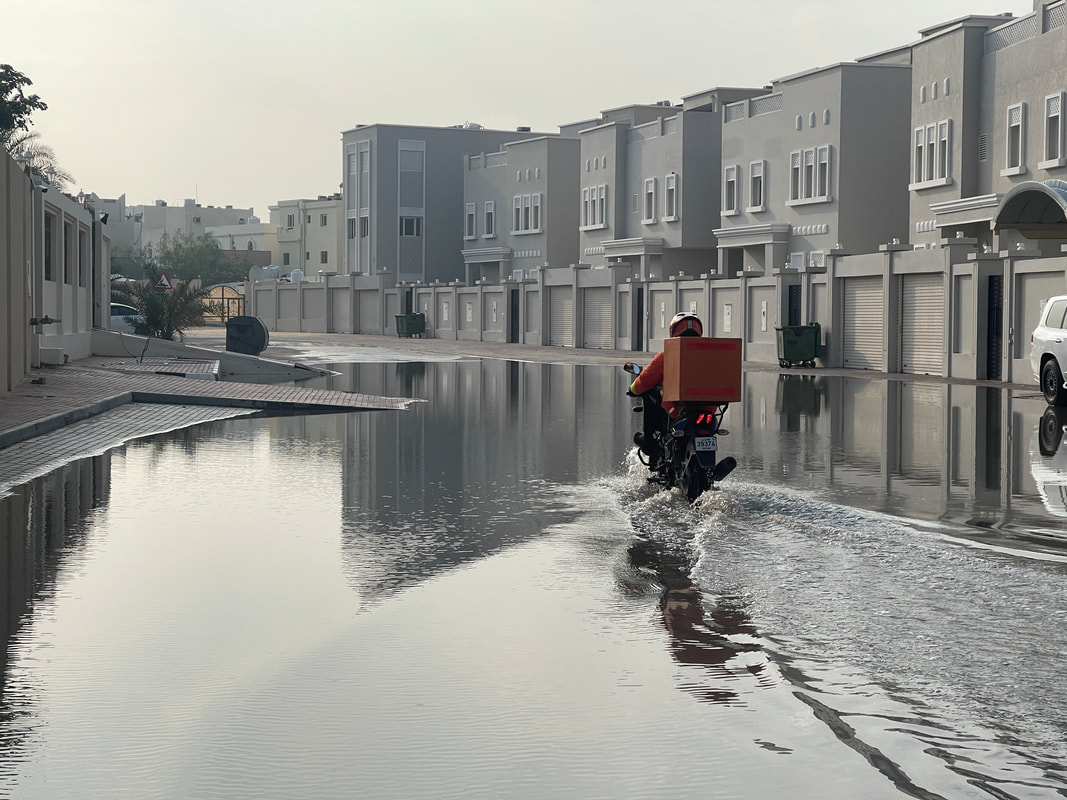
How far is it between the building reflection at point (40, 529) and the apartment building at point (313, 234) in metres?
109

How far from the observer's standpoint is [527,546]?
387 inches

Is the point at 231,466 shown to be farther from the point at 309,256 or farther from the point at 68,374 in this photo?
the point at 309,256

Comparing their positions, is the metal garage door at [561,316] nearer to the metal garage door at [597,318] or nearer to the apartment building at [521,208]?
the metal garage door at [597,318]

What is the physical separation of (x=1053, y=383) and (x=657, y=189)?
45.0 m

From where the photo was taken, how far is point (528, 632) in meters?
7.14

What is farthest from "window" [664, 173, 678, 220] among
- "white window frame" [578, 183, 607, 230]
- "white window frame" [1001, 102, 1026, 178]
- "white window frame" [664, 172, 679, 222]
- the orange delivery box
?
the orange delivery box

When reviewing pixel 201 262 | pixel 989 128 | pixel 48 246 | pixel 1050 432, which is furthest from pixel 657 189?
pixel 201 262

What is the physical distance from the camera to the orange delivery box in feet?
38.8

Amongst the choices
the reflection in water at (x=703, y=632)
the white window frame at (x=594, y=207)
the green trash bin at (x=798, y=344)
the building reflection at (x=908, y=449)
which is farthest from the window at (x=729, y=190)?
the reflection in water at (x=703, y=632)

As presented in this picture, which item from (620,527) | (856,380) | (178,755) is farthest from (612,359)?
(178,755)

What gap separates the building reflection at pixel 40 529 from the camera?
26.1 feet

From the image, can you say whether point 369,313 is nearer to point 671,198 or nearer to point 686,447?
point 671,198

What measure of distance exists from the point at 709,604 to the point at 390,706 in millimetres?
2555

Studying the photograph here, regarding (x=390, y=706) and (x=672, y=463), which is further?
(x=672, y=463)
